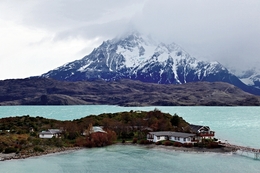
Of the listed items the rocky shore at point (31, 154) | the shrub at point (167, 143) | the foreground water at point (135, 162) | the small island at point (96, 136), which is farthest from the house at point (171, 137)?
the rocky shore at point (31, 154)

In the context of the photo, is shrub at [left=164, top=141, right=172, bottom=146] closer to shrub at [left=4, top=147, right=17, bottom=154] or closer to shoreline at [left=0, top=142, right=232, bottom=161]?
shoreline at [left=0, top=142, right=232, bottom=161]

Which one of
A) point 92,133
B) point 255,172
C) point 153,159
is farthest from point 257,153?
point 92,133

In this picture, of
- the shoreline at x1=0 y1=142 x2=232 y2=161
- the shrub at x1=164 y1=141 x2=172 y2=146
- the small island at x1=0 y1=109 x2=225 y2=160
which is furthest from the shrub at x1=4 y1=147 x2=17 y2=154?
the shrub at x1=164 y1=141 x2=172 y2=146

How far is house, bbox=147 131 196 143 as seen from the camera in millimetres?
60656

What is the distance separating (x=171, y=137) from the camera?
211 ft

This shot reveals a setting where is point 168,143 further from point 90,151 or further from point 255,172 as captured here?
point 255,172

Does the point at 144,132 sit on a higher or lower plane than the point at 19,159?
higher

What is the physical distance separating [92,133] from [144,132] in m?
12.0

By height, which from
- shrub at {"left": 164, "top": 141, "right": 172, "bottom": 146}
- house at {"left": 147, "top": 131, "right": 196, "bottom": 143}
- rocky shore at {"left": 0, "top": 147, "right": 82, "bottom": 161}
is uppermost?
house at {"left": 147, "top": 131, "right": 196, "bottom": 143}

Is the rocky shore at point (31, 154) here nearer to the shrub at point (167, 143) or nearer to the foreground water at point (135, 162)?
the foreground water at point (135, 162)

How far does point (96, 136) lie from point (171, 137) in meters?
13.8

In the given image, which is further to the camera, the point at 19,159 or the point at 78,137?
the point at 78,137

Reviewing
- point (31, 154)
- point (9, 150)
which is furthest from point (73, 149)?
point (9, 150)

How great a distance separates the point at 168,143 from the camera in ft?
200
